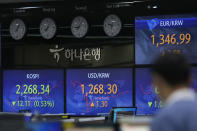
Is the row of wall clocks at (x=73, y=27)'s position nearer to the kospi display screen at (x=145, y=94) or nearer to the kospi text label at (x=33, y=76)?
the kospi text label at (x=33, y=76)

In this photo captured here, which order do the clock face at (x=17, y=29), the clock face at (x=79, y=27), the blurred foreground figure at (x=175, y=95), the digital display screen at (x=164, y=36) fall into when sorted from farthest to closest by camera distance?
the clock face at (x=17, y=29) < the clock face at (x=79, y=27) < the digital display screen at (x=164, y=36) < the blurred foreground figure at (x=175, y=95)

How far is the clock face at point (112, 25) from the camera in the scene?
243 inches

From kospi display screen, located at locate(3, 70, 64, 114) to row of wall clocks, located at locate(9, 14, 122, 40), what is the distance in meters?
0.66

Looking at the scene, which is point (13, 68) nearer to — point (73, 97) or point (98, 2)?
point (73, 97)

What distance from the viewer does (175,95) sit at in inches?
50.2

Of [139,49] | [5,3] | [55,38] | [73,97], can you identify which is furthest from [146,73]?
[5,3]

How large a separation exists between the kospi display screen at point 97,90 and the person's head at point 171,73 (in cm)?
474

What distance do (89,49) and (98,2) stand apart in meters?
0.82

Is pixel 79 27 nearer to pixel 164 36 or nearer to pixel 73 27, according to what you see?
pixel 73 27

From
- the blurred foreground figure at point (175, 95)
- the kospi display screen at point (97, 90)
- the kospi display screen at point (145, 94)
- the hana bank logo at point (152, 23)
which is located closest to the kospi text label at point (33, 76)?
the kospi display screen at point (97, 90)

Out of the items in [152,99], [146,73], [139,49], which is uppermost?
[139,49]

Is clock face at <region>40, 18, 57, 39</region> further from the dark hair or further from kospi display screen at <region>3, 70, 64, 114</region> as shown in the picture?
the dark hair

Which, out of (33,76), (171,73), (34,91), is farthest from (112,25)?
(171,73)

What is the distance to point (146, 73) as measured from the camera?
19.6ft
